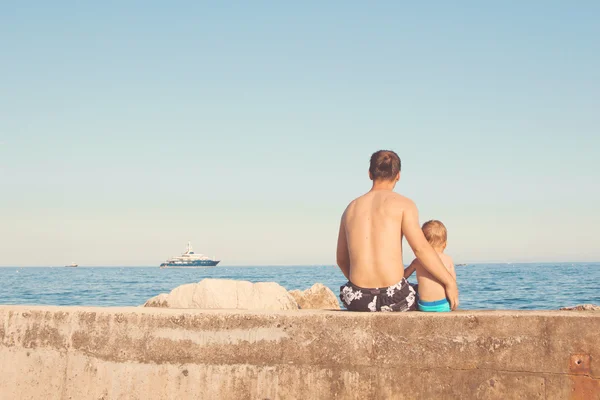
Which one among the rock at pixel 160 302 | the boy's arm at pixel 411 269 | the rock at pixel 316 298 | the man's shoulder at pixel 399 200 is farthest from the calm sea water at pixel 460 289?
the man's shoulder at pixel 399 200

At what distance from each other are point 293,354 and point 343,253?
3.52ft

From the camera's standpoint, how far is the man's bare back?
13.3 feet

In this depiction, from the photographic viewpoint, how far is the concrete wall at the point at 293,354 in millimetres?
3434

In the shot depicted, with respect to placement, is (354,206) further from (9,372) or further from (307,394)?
(9,372)

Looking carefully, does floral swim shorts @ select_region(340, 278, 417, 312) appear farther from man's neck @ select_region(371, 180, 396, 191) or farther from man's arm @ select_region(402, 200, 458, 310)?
man's neck @ select_region(371, 180, 396, 191)

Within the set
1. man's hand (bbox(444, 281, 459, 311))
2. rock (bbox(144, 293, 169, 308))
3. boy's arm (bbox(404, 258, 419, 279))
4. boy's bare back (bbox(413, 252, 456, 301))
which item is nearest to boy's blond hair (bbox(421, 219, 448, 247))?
boy's arm (bbox(404, 258, 419, 279))

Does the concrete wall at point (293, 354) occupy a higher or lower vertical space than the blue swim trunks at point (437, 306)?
lower

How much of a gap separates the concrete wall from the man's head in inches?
45.6

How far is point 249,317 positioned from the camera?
12.4 ft

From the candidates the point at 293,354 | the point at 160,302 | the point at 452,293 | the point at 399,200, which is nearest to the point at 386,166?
the point at 399,200

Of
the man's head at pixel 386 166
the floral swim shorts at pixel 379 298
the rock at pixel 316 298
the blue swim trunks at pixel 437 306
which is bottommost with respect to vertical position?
the rock at pixel 316 298

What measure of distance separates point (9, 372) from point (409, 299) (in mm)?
2932

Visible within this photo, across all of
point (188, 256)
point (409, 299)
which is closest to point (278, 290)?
point (409, 299)

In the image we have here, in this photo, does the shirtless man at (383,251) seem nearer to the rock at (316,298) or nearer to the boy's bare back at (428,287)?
the boy's bare back at (428,287)
